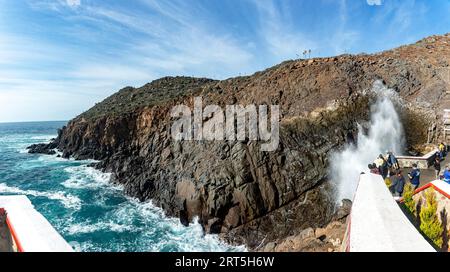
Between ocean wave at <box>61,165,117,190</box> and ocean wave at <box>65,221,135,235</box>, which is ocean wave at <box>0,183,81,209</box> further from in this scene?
ocean wave at <box>65,221,135,235</box>

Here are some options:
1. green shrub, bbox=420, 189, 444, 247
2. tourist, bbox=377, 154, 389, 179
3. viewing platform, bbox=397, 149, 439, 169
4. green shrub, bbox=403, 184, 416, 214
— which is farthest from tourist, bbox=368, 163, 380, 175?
viewing platform, bbox=397, 149, 439, 169

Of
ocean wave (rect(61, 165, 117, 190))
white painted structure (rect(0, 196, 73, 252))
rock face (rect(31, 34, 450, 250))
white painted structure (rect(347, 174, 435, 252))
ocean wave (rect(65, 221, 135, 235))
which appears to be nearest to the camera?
white painted structure (rect(0, 196, 73, 252))

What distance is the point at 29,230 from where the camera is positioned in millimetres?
4625

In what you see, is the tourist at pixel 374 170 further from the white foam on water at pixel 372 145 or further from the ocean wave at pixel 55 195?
the ocean wave at pixel 55 195

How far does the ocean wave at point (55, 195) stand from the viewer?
2386 cm

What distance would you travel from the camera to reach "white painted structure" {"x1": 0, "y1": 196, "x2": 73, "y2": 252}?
411 cm

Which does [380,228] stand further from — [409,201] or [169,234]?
[169,234]

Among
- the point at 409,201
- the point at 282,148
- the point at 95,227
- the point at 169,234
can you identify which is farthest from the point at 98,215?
the point at 409,201

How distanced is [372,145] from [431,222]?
15.8 m

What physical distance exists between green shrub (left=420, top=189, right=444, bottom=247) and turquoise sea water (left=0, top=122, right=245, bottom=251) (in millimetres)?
10662

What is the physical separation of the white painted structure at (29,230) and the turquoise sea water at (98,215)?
12.0 meters

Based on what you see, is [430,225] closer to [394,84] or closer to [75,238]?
[75,238]

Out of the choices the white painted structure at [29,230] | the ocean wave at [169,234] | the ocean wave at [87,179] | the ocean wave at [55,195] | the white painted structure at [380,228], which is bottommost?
the ocean wave at [169,234]

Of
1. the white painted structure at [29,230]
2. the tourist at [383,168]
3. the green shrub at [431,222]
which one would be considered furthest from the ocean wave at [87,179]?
the green shrub at [431,222]
